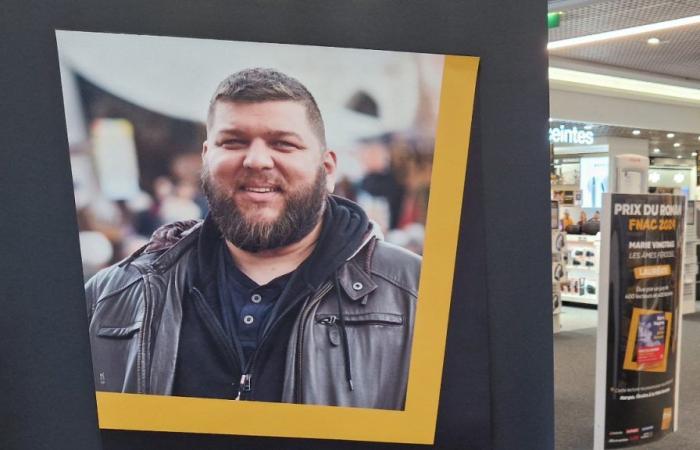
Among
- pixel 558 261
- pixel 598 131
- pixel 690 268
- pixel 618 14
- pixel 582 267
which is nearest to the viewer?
pixel 618 14

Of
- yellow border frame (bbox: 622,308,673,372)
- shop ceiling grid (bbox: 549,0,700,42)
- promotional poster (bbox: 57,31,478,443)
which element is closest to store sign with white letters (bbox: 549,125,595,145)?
shop ceiling grid (bbox: 549,0,700,42)

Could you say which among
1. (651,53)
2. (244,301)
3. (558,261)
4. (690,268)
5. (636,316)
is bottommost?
(690,268)

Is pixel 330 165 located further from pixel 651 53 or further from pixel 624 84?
pixel 624 84

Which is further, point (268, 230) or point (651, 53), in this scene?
point (651, 53)

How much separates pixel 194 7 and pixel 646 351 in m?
3.16

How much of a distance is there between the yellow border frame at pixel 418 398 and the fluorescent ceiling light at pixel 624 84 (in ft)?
21.8

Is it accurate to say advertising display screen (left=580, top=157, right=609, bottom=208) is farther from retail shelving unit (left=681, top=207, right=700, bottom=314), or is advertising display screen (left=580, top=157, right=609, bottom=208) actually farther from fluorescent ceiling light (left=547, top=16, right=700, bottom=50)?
fluorescent ceiling light (left=547, top=16, right=700, bottom=50)

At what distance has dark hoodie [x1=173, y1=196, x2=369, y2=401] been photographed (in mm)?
2002

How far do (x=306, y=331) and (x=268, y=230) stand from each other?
36cm

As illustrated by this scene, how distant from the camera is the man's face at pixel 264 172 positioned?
1968 mm

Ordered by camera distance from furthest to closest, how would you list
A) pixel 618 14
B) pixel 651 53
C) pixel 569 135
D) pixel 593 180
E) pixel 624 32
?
pixel 593 180 < pixel 569 135 < pixel 651 53 < pixel 624 32 < pixel 618 14

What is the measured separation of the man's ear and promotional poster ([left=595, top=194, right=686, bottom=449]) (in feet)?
6.79

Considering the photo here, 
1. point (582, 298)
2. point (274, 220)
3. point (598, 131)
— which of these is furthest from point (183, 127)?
point (598, 131)

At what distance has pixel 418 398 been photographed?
2045 mm
